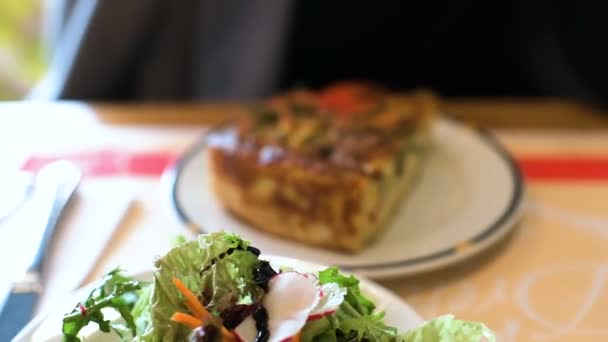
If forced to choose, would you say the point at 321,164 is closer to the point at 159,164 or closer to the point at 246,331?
the point at 159,164

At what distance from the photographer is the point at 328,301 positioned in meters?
0.65

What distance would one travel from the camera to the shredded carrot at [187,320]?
0.64 metres

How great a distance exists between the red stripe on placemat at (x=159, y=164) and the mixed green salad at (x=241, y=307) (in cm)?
69

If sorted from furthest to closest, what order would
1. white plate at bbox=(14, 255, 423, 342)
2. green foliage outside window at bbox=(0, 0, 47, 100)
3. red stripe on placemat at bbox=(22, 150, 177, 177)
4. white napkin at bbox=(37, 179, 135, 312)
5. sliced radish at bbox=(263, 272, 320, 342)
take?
1. green foliage outside window at bbox=(0, 0, 47, 100)
2. red stripe on placemat at bbox=(22, 150, 177, 177)
3. white napkin at bbox=(37, 179, 135, 312)
4. white plate at bbox=(14, 255, 423, 342)
5. sliced radish at bbox=(263, 272, 320, 342)

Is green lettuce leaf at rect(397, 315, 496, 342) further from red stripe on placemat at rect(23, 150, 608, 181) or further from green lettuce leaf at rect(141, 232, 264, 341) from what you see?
red stripe on placemat at rect(23, 150, 608, 181)

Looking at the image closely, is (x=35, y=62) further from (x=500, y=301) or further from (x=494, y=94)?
(x=500, y=301)

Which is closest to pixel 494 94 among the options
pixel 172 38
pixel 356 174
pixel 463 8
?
pixel 463 8

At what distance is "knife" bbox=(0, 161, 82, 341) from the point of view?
0.92 meters

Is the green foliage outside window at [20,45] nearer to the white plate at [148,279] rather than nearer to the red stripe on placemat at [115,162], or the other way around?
the red stripe on placemat at [115,162]

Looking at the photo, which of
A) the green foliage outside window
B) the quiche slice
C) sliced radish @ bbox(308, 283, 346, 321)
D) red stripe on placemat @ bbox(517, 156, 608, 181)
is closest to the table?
red stripe on placemat @ bbox(517, 156, 608, 181)

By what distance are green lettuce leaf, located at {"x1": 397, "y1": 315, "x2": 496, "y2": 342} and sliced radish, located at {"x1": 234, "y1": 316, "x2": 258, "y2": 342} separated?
6.0 inches

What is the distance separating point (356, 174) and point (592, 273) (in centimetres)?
39

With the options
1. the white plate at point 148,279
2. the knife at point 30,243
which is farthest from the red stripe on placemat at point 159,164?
the white plate at point 148,279

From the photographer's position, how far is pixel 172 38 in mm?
1934
